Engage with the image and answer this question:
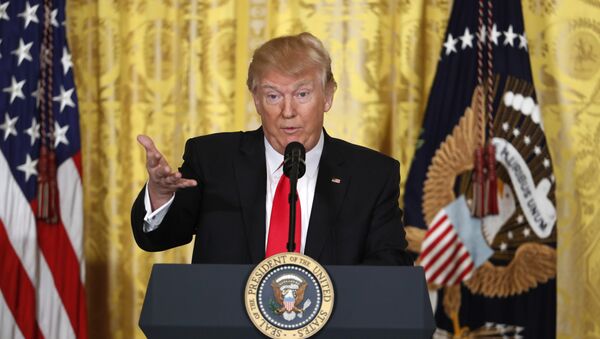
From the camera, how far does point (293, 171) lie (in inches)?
83.7

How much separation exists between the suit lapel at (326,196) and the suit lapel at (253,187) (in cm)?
14

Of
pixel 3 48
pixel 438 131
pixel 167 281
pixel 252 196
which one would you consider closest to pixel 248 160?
pixel 252 196

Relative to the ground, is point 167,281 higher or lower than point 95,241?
higher

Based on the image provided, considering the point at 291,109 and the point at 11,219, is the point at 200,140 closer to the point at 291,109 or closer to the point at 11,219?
the point at 291,109

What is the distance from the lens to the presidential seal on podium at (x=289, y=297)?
1.87 metres

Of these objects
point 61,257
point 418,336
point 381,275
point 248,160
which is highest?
point 248,160

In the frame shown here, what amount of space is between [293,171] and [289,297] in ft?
1.17

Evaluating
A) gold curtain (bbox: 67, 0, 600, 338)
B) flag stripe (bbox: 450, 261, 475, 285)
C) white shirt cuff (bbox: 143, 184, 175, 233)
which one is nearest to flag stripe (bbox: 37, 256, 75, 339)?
gold curtain (bbox: 67, 0, 600, 338)

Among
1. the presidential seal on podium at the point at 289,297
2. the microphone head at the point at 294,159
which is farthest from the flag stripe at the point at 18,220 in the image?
the presidential seal on podium at the point at 289,297

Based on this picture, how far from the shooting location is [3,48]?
14.6 feet

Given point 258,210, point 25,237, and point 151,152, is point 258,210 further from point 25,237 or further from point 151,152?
point 25,237

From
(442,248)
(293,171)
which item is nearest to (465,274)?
(442,248)

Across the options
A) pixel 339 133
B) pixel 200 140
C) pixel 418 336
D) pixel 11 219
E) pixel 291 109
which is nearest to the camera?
pixel 418 336

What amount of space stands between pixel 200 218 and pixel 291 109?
42cm
